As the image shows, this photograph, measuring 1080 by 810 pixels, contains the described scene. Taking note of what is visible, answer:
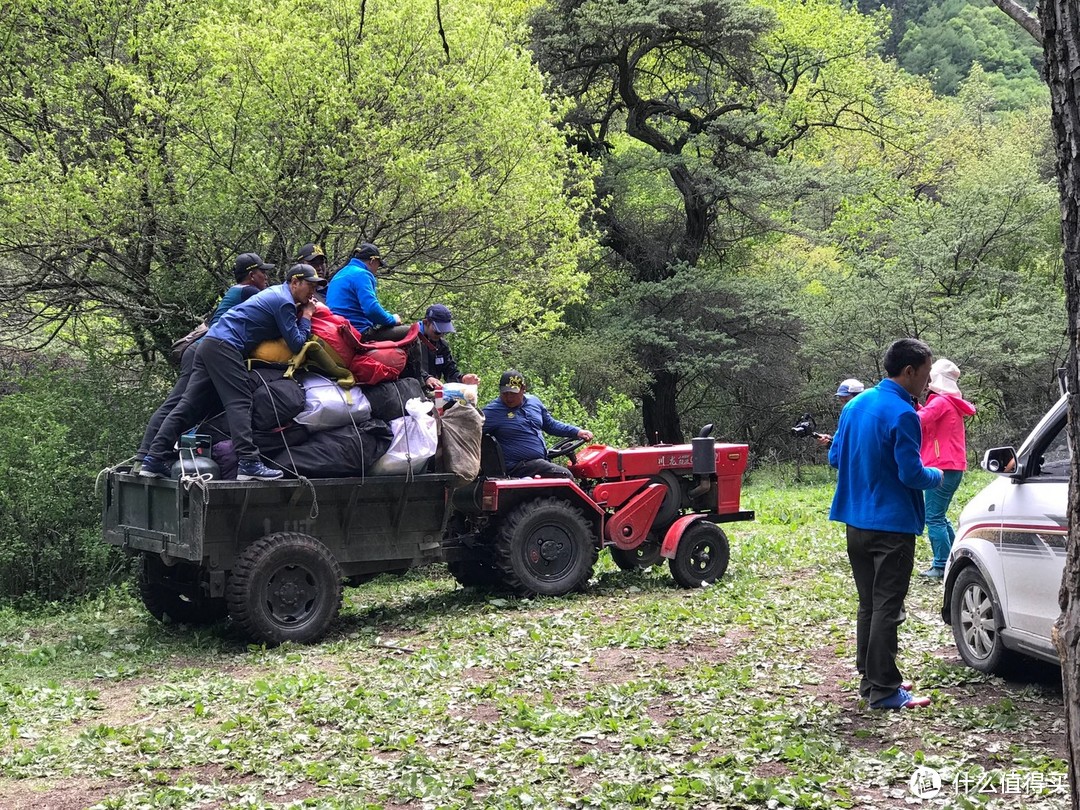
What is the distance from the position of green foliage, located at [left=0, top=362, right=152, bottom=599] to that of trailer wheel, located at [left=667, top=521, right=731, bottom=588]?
5.95 m

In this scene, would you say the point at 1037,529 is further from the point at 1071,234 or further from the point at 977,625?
the point at 1071,234

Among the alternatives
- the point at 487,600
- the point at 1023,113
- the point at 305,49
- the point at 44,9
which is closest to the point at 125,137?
the point at 44,9

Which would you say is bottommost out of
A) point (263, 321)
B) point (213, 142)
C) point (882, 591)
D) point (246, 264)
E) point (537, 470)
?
point (882, 591)

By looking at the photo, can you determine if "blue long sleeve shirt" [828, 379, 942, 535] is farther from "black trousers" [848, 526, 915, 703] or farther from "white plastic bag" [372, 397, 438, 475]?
"white plastic bag" [372, 397, 438, 475]

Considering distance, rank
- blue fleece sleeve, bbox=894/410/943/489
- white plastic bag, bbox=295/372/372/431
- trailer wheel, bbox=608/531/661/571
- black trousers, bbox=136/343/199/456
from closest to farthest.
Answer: blue fleece sleeve, bbox=894/410/943/489, white plastic bag, bbox=295/372/372/431, black trousers, bbox=136/343/199/456, trailer wheel, bbox=608/531/661/571

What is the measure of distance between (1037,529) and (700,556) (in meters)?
5.13

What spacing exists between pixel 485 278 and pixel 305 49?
4.28 metres

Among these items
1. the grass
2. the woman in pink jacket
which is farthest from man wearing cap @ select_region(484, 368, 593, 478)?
the woman in pink jacket

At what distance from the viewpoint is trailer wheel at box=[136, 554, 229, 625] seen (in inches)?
382

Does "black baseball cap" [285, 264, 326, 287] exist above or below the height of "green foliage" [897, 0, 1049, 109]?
below

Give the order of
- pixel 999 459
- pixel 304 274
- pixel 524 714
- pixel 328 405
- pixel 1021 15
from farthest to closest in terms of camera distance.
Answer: pixel 328 405
pixel 304 274
pixel 999 459
pixel 524 714
pixel 1021 15

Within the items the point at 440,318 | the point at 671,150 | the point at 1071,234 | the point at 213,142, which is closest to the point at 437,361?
the point at 440,318

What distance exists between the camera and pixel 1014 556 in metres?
6.58

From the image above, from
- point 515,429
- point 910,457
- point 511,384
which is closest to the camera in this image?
point 910,457
